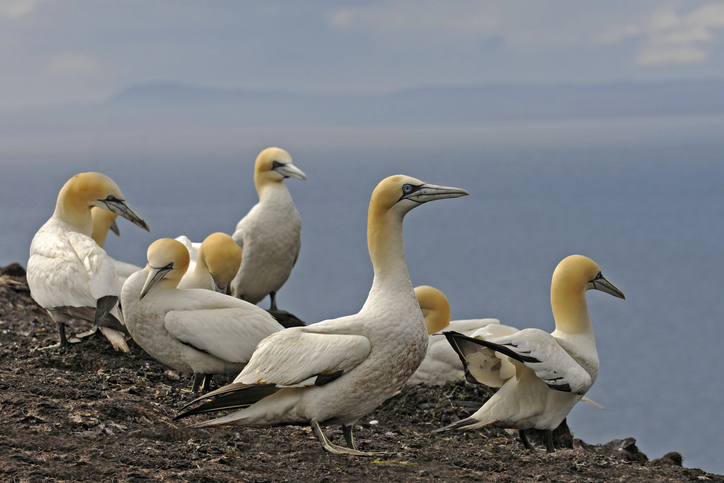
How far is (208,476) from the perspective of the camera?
3.67m

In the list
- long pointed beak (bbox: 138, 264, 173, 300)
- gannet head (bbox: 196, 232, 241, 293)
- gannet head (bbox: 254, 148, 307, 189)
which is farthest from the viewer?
gannet head (bbox: 254, 148, 307, 189)

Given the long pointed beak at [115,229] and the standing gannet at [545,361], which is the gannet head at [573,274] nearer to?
the standing gannet at [545,361]

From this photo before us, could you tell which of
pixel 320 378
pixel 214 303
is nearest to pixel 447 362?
pixel 214 303

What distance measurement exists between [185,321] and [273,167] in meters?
3.86

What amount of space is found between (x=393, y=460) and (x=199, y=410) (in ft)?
3.53

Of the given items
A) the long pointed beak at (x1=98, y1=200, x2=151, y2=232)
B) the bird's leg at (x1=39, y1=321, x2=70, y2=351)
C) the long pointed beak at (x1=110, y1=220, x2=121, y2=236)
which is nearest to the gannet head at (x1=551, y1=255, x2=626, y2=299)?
the long pointed beak at (x1=98, y1=200, x2=151, y2=232)

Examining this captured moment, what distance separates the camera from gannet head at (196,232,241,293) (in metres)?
6.73

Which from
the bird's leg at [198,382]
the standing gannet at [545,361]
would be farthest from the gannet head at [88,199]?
the standing gannet at [545,361]

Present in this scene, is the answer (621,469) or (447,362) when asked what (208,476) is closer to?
(621,469)

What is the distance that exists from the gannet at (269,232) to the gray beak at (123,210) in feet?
5.63

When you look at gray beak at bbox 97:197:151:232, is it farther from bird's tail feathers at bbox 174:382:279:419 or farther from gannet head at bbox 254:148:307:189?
bird's tail feathers at bbox 174:382:279:419

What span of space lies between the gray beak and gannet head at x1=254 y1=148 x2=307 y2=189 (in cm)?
215

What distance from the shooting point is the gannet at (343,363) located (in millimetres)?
4113

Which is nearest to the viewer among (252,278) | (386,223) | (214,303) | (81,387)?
(386,223)
